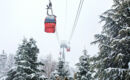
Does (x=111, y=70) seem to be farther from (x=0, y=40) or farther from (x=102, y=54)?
(x=0, y=40)

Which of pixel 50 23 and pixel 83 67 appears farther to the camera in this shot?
pixel 83 67

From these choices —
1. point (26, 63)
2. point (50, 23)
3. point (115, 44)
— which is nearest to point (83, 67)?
point (26, 63)

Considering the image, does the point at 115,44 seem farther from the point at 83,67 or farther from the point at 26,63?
the point at 83,67

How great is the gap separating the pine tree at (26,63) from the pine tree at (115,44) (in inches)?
201

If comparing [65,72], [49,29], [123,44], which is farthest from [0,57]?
[123,44]

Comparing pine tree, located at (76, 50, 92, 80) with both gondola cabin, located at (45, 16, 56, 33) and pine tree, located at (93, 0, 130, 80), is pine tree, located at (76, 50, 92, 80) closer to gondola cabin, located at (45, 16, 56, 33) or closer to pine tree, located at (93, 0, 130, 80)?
pine tree, located at (93, 0, 130, 80)

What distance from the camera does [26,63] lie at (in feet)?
37.0

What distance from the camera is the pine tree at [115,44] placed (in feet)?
23.4

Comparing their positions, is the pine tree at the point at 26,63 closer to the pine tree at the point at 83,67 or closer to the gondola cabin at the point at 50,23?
the gondola cabin at the point at 50,23

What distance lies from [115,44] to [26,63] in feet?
21.8

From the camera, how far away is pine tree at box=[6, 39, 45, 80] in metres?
11.0

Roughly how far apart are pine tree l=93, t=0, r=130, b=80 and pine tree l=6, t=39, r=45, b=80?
5.11m

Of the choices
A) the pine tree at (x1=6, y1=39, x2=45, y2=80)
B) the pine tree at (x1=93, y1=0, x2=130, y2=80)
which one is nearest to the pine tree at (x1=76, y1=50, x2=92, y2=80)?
the pine tree at (x1=6, y1=39, x2=45, y2=80)

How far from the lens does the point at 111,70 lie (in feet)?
23.6
